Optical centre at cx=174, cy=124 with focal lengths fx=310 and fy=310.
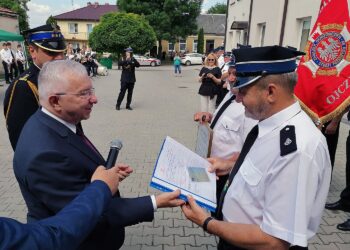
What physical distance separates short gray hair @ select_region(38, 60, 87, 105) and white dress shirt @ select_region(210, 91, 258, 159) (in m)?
1.57

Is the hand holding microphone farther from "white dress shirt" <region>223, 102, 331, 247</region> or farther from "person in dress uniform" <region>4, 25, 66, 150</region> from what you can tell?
"person in dress uniform" <region>4, 25, 66, 150</region>

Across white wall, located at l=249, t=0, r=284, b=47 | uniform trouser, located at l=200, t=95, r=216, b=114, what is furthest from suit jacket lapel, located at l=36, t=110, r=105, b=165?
white wall, located at l=249, t=0, r=284, b=47

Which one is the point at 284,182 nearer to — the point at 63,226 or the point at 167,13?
the point at 63,226

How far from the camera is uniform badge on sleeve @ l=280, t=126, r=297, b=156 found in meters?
1.38

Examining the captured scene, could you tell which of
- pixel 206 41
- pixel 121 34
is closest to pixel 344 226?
pixel 121 34

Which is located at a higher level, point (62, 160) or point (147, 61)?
point (62, 160)

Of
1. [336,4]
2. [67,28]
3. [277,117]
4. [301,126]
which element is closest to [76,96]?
[277,117]

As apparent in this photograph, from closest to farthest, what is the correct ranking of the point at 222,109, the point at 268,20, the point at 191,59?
the point at 222,109 < the point at 268,20 < the point at 191,59

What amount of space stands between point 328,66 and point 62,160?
333cm

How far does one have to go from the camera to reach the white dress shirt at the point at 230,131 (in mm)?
2824

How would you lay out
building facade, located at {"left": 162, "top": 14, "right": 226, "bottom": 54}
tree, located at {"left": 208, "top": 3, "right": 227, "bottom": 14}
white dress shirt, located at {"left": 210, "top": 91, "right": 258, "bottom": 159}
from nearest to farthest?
white dress shirt, located at {"left": 210, "top": 91, "right": 258, "bottom": 159} < building facade, located at {"left": 162, "top": 14, "right": 226, "bottom": 54} < tree, located at {"left": 208, "top": 3, "right": 227, "bottom": 14}

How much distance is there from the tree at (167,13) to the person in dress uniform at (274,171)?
36156 millimetres

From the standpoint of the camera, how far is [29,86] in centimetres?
286

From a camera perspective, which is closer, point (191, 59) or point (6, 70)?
point (6, 70)
